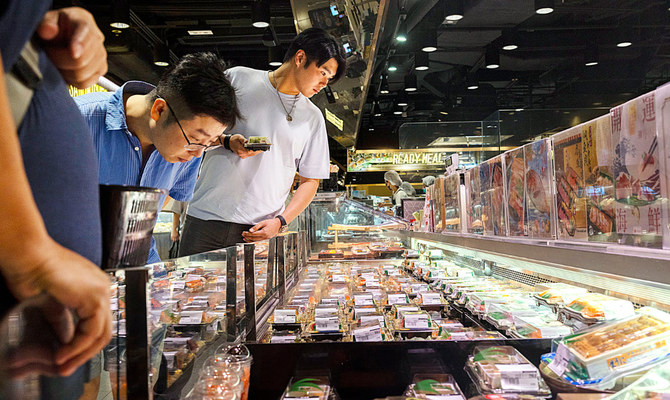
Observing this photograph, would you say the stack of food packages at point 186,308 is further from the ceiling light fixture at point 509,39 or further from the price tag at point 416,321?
the ceiling light fixture at point 509,39

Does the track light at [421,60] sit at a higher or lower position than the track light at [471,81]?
lower

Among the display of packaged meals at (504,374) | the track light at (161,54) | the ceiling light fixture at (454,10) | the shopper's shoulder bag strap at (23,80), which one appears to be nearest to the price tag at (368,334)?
the display of packaged meals at (504,374)

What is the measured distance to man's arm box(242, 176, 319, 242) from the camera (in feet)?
7.03

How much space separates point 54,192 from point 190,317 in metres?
0.85

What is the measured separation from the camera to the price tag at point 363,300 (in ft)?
6.83

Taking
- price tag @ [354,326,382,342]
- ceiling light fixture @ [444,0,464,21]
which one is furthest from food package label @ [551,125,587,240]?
ceiling light fixture @ [444,0,464,21]

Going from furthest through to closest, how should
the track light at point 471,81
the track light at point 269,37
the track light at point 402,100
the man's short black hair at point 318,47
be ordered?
the track light at point 402,100 < the track light at point 471,81 < the track light at point 269,37 < the man's short black hair at point 318,47

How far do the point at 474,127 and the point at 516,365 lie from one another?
9139 millimetres

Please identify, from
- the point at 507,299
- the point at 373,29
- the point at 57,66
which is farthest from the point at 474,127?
the point at 57,66

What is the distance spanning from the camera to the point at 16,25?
405 mm

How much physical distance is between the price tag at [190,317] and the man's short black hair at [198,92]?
1.71 feet

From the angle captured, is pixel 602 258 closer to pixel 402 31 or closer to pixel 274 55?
pixel 402 31

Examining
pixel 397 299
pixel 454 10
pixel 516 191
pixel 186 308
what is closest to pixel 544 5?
pixel 454 10

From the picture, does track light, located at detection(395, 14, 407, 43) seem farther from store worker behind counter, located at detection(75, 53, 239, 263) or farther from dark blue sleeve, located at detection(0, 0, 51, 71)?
dark blue sleeve, located at detection(0, 0, 51, 71)
